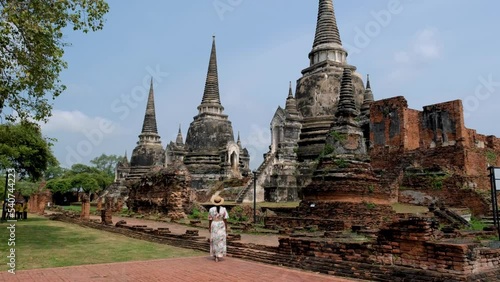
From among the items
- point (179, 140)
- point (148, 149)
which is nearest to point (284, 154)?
point (179, 140)

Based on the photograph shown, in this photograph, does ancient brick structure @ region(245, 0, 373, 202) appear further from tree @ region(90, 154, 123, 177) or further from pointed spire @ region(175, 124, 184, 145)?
tree @ region(90, 154, 123, 177)

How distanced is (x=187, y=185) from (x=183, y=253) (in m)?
13.1

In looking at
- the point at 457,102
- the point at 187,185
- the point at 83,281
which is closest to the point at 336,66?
the point at 457,102

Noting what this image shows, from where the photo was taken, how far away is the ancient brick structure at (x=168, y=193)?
22.2 metres

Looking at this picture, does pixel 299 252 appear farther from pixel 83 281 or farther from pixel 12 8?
pixel 12 8

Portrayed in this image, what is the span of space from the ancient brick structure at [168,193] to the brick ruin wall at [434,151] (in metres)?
11.7

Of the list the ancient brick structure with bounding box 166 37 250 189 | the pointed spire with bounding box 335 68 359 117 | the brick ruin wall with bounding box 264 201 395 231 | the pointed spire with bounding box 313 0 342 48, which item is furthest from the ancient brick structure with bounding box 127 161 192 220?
the pointed spire with bounding box 313 0 342 48

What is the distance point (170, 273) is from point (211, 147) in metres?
30.8

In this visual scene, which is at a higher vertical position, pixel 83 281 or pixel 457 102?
pixel 457 102

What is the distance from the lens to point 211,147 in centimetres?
3797

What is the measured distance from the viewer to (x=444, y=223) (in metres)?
17.0

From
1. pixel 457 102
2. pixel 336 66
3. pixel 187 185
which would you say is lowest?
pixel 187 185

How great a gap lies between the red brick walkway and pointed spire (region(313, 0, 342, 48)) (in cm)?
2710

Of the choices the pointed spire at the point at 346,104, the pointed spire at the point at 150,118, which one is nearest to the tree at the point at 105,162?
the pointed spire at the point at 150,118
